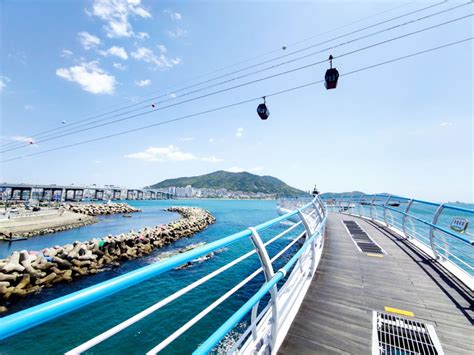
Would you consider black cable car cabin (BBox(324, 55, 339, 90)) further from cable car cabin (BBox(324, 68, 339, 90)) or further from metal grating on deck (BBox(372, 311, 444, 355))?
metal grating on deck (BBox(372, 311, 444, 355))

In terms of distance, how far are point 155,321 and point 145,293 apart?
87.0 inches

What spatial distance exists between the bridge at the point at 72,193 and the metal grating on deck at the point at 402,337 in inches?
3428

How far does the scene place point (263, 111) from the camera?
7223mm

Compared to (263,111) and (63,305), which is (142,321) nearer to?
(63,305)

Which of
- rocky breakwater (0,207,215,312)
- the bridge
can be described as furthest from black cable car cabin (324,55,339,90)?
the bridge

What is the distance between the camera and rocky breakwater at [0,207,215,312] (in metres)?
8.69

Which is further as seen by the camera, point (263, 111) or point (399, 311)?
point (263, 111)

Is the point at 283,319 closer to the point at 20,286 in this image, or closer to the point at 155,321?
the point at 155,321

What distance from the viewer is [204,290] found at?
317 inches

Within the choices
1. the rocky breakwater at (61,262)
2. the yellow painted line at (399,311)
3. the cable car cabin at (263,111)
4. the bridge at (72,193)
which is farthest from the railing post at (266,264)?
the bridge at (72,193)

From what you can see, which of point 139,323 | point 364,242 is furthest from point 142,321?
point 364,242

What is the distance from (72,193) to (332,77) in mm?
151373

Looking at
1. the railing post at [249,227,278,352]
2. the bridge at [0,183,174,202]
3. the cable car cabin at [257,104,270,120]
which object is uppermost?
the cable car cabin at [257,104,270,120]

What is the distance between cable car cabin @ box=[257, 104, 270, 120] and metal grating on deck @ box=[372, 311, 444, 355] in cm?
616
